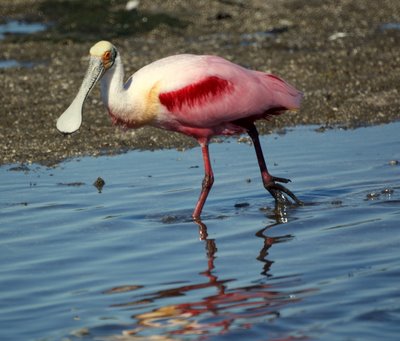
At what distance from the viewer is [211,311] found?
6102mm

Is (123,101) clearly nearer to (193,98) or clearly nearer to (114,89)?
(114,89)

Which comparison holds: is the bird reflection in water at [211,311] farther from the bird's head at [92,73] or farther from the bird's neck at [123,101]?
the bird's head at [92,73]

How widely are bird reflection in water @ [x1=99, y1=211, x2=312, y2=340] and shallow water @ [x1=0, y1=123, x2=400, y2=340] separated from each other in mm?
11

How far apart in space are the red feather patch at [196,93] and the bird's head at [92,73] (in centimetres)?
55

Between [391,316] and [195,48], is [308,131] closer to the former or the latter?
[195,48]

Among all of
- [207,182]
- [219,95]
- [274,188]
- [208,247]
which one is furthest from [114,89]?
[208,247]

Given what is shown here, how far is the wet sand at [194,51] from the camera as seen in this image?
11430 millimetres

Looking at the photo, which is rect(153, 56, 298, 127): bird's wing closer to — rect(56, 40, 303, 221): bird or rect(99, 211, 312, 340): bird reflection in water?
rect(56, 40, 303, 221): bird

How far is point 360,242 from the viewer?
24.5 feet

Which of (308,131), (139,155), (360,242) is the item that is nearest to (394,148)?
(308,131)

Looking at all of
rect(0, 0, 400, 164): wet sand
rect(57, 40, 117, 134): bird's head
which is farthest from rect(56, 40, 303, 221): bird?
rect(0, 0, 400, 164): wet sand

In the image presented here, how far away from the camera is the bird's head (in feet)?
28.0

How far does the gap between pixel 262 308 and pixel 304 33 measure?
1115 cm

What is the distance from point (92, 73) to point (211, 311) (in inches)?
121
